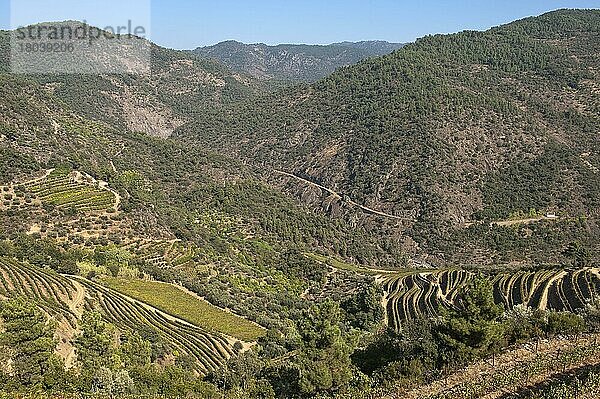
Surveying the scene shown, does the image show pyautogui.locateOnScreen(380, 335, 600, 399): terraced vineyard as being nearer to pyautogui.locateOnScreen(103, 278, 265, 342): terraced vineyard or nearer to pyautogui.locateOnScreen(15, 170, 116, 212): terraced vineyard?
pyautogui.locateOnScreen(103, 278, 265, 342): terraced vineyard

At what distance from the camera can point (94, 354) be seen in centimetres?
2800

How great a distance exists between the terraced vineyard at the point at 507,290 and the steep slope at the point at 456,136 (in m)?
22.6

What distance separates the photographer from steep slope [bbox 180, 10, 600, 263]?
83.2 metres

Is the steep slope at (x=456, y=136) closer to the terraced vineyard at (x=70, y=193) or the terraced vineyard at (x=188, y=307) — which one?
the terraced vineyard at (x=188, y=307)

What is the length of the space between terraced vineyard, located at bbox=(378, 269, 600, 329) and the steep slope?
2263cm

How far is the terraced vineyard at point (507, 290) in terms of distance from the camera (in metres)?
44.9

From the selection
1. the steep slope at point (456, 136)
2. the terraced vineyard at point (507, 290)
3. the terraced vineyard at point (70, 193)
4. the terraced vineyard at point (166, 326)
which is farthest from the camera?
the steep slope at point (456, 136)

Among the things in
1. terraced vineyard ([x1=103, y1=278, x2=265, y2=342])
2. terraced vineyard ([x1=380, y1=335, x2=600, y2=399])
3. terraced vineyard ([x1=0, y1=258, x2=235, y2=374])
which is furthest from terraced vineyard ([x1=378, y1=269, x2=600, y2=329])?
terraced vineyard ([x1=380, y1=335, x2=600, y2=399])

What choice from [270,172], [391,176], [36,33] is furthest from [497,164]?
[36,33]

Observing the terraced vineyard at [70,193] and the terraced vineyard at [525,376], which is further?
the terraced vineyard at [70,193]

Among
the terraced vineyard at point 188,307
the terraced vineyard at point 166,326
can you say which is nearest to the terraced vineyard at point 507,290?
the terraced vineyard at point 188,307

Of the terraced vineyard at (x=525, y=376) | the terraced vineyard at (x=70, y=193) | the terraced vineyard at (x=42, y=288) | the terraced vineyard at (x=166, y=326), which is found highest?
the terraced vineyard at (x=70, y=193)

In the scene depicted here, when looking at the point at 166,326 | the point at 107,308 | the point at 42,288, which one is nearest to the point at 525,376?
the point at 166,326

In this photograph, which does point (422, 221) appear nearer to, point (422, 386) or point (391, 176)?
point (391, 176)
